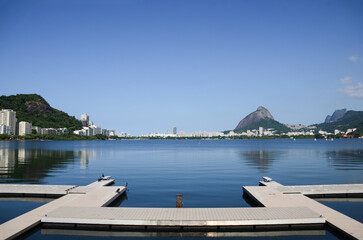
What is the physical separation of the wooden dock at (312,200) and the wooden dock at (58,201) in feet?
34.1

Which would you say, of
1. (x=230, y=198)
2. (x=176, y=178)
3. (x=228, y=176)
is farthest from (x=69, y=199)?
(x=228, y=176)

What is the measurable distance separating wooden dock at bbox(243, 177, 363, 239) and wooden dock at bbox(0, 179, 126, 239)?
410 inches

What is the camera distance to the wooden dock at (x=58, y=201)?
1370cm

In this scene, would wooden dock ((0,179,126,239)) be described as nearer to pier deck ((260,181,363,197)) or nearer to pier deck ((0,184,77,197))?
pier deck ((0,184,77,197))

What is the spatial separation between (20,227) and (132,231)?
5.19 m

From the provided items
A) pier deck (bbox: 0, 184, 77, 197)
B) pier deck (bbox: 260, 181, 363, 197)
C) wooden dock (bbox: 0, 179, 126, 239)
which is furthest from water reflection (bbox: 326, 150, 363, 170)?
pier deck (bbox: 0, 184, 77, 197)

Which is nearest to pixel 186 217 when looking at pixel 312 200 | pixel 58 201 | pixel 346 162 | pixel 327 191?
pixel 58 201

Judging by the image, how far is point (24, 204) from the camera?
68.4 feet

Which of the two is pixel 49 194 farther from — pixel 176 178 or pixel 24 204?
pixel 176 178

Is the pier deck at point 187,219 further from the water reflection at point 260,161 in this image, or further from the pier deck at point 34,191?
the water reflection at point 260,161

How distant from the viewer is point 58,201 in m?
19.3

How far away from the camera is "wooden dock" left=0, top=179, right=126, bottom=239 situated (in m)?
13.7

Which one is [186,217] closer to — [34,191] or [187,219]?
[187,219]

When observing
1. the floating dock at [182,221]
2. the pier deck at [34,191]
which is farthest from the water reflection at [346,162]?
the pier deck at [34,191]
